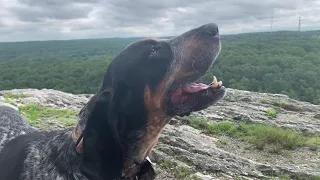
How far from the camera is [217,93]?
12.9 ft

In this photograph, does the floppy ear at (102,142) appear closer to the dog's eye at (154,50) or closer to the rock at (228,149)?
the dog's eye at (154,50)

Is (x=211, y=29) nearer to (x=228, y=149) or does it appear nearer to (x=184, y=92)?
(x=184, y=92)

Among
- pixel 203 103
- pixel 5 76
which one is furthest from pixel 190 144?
pixel 5 76

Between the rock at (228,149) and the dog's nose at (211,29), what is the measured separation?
3328 millimetres

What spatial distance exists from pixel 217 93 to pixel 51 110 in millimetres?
8322

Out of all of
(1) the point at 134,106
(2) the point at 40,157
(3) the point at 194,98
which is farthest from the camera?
(2) the point at 40,157

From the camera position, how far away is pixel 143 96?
12.5 feet

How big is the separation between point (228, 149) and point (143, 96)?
608cm

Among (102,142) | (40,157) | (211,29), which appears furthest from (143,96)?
(40,157)

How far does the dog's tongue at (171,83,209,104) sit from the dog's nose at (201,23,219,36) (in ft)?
1.84

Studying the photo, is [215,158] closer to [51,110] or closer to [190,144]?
[190,144]

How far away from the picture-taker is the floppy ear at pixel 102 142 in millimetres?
3449

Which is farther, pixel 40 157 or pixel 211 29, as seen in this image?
pixel 40 157

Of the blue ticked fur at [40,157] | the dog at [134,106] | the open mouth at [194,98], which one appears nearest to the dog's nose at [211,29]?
the dog at [134,106]
